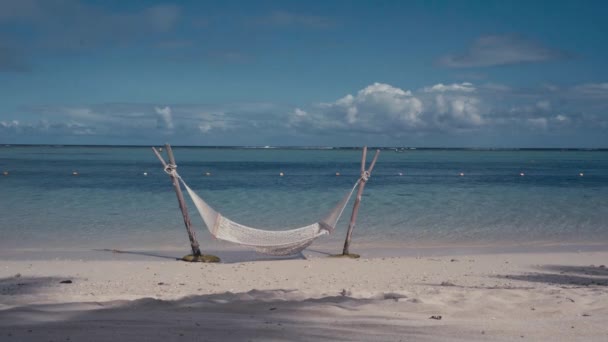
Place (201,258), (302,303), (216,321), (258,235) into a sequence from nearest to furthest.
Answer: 1. (216,321)
2. (302,303)
3. (201,258)
4. (258,235)

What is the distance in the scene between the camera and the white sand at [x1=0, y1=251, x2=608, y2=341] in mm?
3803

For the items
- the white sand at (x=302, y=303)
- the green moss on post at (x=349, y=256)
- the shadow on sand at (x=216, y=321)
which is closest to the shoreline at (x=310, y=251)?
the green moss on post at (x=349, y=256)

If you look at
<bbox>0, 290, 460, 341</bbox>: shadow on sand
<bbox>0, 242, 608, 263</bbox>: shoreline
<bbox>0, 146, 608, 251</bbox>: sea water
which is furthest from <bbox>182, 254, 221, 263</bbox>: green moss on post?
<bbox>0, 290, 460, 341</bbox>: shadow on sand

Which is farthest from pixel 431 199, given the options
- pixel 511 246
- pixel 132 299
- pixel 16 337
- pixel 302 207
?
pixel 16 337

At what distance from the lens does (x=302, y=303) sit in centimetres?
473

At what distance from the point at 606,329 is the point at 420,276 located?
120 inches

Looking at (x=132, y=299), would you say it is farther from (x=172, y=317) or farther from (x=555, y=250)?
(x=555, y=250)

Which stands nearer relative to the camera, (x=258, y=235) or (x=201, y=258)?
(x=201, y=258)

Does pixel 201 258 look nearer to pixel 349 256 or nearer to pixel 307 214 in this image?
pixel 349 256

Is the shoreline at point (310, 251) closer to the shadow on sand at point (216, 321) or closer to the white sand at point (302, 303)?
the white sand at point (302, 303)

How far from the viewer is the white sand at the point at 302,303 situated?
3803 millimetres

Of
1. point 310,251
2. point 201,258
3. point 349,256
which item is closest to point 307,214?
point 310,251

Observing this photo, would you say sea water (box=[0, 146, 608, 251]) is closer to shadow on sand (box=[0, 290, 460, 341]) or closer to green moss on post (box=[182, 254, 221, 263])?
green moss on post (box=[182, 254, 221, 263])

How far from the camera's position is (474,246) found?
10.4 metres
